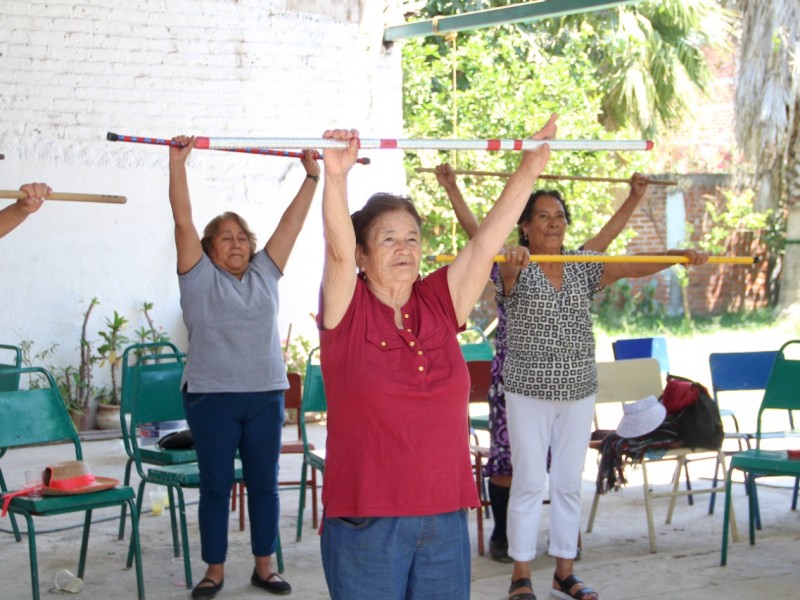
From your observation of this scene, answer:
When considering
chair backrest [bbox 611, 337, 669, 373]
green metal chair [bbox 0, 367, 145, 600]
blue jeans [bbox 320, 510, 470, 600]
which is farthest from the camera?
chair backrest [bbox 611, 337, 669, 373]

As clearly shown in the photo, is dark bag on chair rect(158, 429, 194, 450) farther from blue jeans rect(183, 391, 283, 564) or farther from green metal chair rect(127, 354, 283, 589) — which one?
blue jeans rect(183, 391, 283, 564)

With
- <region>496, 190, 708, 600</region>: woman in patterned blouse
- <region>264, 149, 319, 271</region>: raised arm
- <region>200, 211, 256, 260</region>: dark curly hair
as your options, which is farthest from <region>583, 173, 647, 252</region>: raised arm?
<region>200, 211, 256, 260</region>: dark curly hair

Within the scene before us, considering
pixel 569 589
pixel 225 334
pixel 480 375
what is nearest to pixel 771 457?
pixel 569 589

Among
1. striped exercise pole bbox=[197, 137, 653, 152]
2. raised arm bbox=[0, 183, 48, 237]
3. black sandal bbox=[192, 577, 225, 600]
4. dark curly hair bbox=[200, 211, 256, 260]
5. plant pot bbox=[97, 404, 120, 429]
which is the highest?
striped exercise pole bbox=[197, 137, 653, 152]

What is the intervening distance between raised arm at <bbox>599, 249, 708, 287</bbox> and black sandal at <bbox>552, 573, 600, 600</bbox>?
118cm

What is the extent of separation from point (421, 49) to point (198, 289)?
7.66 meters

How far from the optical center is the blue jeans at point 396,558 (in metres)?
2.54

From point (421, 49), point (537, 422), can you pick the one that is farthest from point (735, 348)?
point (537, 422)

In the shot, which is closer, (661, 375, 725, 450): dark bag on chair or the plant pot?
(661, 375, 725, 450): dark bag on chair

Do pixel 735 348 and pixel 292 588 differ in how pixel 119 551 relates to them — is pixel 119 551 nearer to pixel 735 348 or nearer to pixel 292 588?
pixel 292 588

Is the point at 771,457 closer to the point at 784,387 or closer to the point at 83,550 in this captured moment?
the point at 784,387

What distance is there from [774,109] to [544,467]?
38.0 feet

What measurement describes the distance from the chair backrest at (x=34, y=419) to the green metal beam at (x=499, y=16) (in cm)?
420

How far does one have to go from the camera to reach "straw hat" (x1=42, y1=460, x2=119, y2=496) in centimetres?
410
